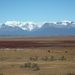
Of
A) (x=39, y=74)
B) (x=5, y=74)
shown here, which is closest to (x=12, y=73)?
(x=5, y=74)

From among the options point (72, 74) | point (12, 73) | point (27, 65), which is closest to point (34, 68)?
point (27, 65)

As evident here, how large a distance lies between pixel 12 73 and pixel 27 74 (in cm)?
160

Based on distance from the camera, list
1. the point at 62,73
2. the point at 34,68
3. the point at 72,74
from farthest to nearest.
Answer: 1. the point at 34,68
2. the point at 62,73
3. the point at 72,74

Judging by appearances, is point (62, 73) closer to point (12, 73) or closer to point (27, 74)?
point (27, 74)

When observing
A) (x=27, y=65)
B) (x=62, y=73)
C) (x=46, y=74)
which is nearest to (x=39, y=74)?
(x=46, y=74)

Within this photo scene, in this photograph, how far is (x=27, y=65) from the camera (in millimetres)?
25922

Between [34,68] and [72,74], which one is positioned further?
[34,68]

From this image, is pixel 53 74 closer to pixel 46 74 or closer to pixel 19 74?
pixel 46 74

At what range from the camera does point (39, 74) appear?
68.7ft

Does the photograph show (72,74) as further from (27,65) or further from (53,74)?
(27,65)

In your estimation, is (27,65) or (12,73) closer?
(12,73)

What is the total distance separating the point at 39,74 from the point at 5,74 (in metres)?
3.20

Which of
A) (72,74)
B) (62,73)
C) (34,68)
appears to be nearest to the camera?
Result: (72,74)

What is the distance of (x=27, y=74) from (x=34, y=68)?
358cm
